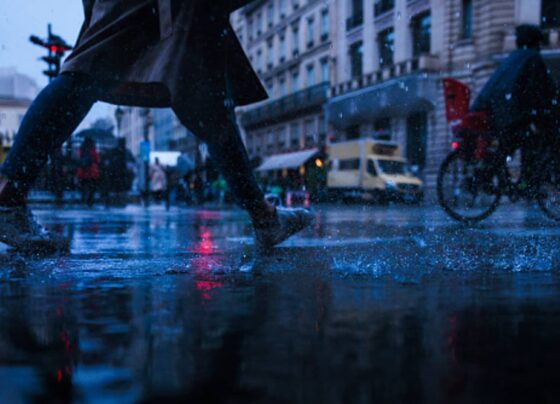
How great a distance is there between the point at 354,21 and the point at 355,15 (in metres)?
0.72

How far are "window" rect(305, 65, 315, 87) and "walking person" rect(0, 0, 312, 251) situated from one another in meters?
30.6

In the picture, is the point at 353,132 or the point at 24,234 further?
the point at 353,132

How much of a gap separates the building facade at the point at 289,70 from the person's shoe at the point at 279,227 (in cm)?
2721

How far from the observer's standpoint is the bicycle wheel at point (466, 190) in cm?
496

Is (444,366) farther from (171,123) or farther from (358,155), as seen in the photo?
(171,123)

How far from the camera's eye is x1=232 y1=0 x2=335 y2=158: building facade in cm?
3123

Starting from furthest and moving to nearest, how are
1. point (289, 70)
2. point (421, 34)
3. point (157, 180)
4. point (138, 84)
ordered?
point (289, 70) → point (421, 34) → point (157, 180) → point (138, 84)

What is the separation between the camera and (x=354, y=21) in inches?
966

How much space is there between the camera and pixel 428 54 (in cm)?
2120

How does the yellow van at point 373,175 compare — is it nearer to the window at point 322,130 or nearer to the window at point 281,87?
the window at point 322,130

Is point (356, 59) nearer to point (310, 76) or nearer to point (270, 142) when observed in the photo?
point (310, 76)

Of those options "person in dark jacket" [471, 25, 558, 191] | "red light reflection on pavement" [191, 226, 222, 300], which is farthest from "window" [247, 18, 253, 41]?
"red light reflection on pavement" [191, 226, 222, 300]

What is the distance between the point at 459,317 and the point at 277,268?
3.02ft

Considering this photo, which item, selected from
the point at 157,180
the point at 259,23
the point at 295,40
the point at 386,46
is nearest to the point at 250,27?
the point at 259,23
